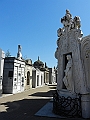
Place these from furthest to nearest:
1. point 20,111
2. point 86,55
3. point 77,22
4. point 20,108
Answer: point 20,108, point 20,111, point 77,22, point 86,55

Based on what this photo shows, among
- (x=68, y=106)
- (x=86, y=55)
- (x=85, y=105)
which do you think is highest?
(x=86, y=55)

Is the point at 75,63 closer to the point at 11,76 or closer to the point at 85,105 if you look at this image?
the point at 85,105

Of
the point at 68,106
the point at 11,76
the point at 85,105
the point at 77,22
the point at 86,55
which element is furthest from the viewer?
the point at 11,76

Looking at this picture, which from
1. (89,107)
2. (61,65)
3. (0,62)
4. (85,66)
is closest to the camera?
(89,107)

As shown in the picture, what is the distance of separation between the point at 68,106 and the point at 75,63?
2089mm

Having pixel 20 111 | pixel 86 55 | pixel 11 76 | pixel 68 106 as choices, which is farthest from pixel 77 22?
pixel 11 76

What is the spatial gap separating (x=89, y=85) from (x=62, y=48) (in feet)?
8.55

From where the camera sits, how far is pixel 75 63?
20.9 ft

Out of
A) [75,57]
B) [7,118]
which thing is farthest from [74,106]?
[7,118]

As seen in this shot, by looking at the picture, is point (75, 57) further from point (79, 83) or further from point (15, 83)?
point (15, 83)

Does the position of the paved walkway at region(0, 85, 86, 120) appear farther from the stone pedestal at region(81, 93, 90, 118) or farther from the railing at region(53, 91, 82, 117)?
the stone pedestal at region(81, 93, 90, 118)

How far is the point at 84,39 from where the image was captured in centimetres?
616

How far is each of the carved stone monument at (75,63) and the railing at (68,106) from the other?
153 millimetres

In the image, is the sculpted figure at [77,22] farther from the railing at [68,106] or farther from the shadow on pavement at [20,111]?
the shadow on pavement at [20,111]
